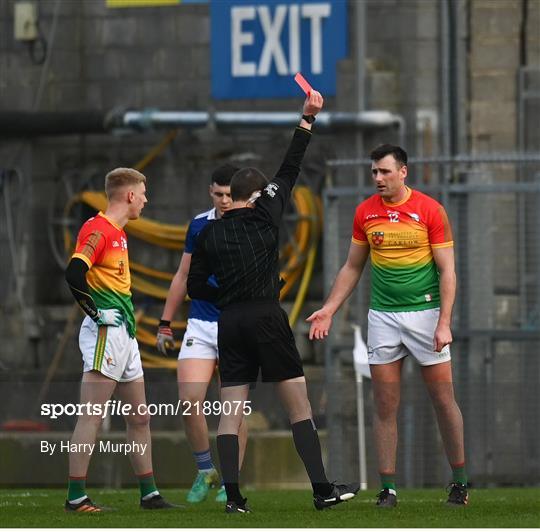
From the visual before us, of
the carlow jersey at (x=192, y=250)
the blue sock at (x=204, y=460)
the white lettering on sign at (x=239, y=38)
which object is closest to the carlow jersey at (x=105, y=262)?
the carlow jersey at (x=192, y=250)

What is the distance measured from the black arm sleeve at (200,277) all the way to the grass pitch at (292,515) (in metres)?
1.16

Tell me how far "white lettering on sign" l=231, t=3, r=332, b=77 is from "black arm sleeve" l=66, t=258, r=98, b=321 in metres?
7.71

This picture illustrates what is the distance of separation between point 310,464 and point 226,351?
0.70 meters

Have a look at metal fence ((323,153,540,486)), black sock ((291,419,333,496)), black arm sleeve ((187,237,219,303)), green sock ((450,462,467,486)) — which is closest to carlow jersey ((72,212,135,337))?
black arm sleeve ((187,237,219,303))

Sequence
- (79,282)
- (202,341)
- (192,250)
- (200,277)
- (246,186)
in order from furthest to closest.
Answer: (202,341), (192,250), (200,277), (79,282), (246,186)

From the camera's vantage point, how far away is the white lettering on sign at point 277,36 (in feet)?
57.2

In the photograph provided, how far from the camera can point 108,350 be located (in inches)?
400

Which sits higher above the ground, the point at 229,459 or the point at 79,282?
the point at 79,282

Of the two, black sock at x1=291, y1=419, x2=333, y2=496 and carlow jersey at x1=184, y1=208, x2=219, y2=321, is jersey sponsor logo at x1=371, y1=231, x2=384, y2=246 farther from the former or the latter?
carlow jersey at x1=184, y1=208, x2=219, y2=321

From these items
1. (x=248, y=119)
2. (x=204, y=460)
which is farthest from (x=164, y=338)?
(x=248, y=119)

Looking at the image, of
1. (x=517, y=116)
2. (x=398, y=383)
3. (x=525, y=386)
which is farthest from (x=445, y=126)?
(x=398, y=383)

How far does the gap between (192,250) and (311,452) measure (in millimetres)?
2023

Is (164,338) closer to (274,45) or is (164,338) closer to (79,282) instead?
(79,282)

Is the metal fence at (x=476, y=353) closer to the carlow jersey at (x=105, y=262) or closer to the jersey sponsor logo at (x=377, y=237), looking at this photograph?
the jersey sponsor logo at (x=377, y=237)
